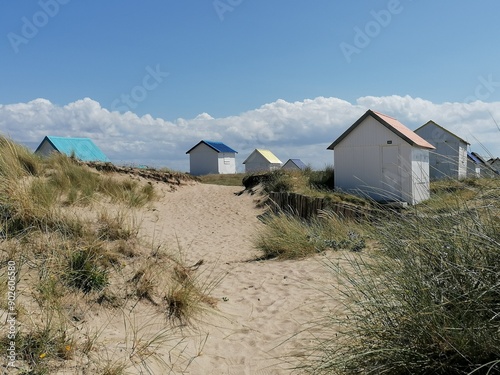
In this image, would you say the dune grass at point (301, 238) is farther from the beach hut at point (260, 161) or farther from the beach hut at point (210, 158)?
the beach hut at point (260, 161)

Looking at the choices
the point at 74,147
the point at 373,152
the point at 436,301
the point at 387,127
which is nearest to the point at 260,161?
the point at 74,147

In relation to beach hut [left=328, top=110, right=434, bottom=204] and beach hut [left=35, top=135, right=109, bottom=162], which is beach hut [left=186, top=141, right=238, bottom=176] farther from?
beach hut [left=328, top=110, right=434, bottom=204]

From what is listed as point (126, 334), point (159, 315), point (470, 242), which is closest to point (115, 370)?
point (126, 334)

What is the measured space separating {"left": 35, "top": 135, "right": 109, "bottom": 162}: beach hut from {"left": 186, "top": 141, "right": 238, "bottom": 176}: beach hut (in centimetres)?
1198

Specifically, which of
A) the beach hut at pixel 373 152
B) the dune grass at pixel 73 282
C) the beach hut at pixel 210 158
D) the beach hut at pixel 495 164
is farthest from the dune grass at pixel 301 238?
the beach hut at pixel 210 158

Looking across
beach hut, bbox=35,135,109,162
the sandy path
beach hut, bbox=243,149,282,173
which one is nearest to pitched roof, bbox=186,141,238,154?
beach hut, bbox=243,149,282,173

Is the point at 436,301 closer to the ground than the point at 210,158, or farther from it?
closer to the ground

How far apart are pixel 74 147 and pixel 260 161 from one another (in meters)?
21.9

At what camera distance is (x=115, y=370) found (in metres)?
3.29

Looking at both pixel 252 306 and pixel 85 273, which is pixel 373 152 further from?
pixel 85 273

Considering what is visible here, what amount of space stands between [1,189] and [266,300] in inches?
159

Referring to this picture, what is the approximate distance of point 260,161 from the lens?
47.2 metres

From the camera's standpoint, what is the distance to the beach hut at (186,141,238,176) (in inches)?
1603

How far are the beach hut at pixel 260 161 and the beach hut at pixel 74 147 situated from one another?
1922cm
